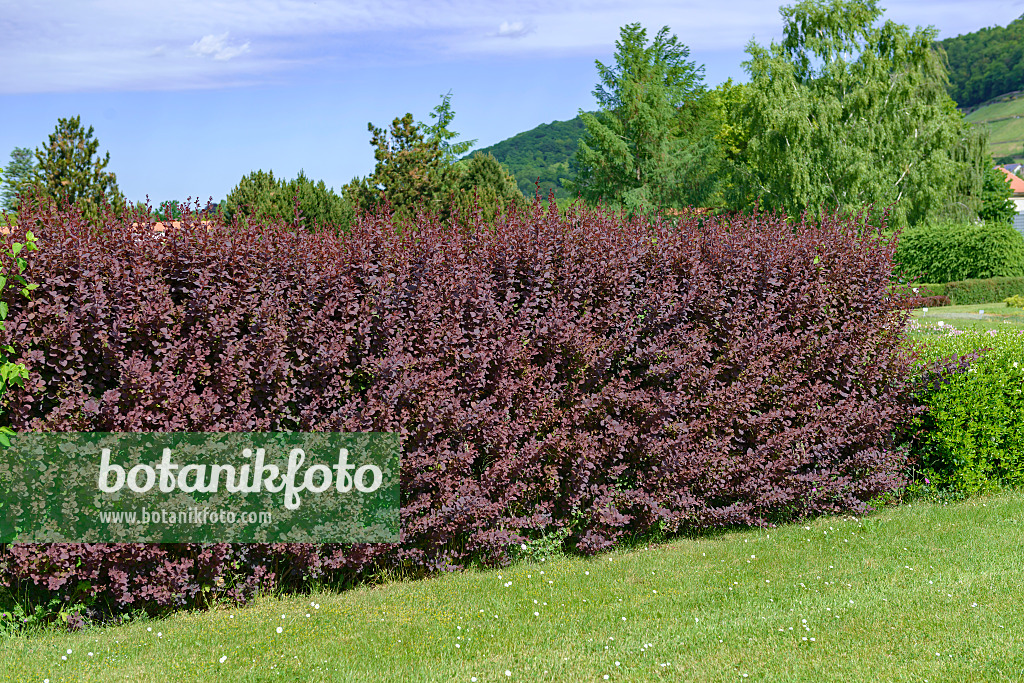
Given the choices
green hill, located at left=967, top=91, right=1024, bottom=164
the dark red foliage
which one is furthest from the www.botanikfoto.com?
green hill, located at left=967, top=91, right=1024, bottom=164

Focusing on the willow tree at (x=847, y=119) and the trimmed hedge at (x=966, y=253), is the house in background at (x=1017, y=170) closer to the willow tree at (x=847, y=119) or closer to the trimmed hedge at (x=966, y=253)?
the willow tree at (x=847, y=119)

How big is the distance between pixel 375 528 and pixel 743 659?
2.56 meters

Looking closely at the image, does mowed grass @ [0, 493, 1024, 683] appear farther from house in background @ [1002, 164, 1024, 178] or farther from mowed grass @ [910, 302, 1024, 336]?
house in background @ [1002, 164, 1024, 178]

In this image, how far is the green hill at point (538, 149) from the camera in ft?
274

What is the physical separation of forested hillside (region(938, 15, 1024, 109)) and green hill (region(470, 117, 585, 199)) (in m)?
81.5

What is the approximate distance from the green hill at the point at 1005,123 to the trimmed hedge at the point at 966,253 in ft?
352

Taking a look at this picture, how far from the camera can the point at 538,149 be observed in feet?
298

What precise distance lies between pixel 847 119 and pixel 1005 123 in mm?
119943

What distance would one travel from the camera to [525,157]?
8944cm

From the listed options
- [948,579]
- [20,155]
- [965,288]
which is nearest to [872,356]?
[948,579]

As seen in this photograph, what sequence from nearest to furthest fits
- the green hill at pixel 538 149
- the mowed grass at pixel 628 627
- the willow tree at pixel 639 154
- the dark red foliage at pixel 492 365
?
the mowed grass at pixel 628 627 < the dark red foliage at pixel 492 365 < the willow tree at pixel 639 154 < the green hill at pixel 538 149
